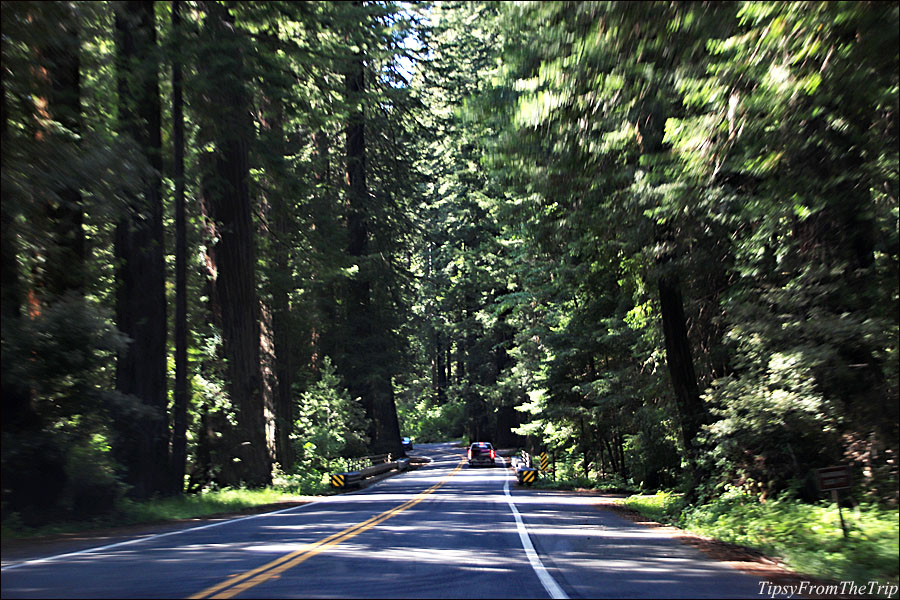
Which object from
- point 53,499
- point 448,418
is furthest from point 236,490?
point 448,418

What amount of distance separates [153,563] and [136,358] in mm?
10794

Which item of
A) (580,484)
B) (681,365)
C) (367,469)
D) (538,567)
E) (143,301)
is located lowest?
(580,484)

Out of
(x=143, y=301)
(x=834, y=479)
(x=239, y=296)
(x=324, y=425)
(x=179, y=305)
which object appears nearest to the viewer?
(x=834, y=479)

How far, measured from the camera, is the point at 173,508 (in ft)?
58.7

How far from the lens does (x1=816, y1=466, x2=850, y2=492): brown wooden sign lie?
10.3 metres

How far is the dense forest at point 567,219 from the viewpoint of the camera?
10430mm

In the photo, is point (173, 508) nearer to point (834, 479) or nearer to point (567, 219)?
point (567, 219)

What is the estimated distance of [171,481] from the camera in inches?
771

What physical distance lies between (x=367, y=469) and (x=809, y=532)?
2580 centimetres

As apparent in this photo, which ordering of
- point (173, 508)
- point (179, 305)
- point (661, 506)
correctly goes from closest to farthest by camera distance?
point (173, 508), point (661, 506), point (179, 305)

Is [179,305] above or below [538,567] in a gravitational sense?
above

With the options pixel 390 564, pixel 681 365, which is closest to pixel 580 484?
pixel 681 365

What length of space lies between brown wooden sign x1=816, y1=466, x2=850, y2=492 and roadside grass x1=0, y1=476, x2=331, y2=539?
13.0 m

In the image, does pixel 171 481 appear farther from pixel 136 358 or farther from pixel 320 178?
pixel 320 178
